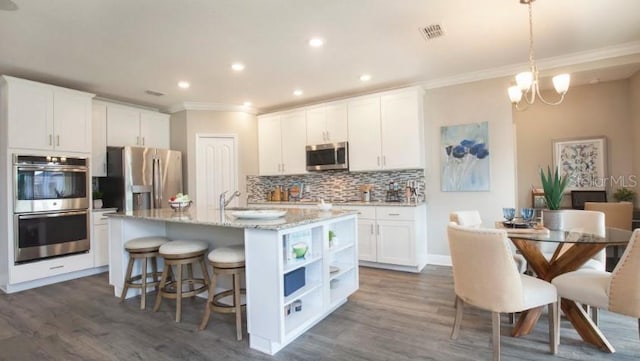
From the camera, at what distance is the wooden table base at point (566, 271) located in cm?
216

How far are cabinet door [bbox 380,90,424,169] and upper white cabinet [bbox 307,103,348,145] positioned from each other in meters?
0.64

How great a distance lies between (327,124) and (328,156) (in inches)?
19.9

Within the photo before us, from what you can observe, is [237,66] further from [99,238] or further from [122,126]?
[99,238]

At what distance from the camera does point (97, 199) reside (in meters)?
4.52

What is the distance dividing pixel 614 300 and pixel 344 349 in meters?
1.67

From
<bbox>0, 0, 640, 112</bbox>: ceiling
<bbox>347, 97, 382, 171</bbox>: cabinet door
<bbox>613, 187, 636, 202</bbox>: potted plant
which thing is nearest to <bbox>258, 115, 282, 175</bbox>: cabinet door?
<bbox>0, 0, 640, 112</bbox>: ceiling

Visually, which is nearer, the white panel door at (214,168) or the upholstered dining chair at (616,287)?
the upholstered dining chair at (616,287)

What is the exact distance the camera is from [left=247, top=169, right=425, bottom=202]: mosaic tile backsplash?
4.69 meters

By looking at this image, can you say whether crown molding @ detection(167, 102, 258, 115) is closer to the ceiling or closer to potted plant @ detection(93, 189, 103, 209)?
the ceiling

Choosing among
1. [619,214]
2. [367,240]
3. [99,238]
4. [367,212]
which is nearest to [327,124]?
[367,212]

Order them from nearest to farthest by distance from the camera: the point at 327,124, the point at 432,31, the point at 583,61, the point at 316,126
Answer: the point at 432,31 → the point at 583,61 → the point at 327,124 → the point at 316,126

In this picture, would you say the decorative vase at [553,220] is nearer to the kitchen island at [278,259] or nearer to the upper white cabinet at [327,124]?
the kitchen island at [278,259]

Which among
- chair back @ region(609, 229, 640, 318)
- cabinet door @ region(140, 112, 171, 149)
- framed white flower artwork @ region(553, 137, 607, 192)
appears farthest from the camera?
cabinet door @ region(140, 112, 171, 149)

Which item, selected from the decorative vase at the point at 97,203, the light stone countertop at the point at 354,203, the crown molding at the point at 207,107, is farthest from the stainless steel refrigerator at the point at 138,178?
the light stone countertop at the point at 354,203
